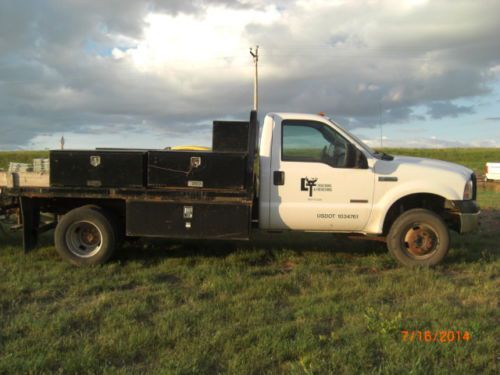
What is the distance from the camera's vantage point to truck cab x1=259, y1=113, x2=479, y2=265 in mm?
6289

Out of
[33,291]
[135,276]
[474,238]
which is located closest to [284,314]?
[135,276]

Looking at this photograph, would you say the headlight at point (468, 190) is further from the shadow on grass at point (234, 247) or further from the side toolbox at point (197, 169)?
the side toolbox at point (197, 169)

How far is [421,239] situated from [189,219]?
3087 mm

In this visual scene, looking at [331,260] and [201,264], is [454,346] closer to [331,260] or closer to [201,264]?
[331,260]

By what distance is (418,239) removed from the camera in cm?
636

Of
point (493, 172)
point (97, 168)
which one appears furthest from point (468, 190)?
point (493, 172)

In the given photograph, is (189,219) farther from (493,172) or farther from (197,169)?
(493,172)

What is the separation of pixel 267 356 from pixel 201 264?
298cm

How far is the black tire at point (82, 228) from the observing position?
6.29 m

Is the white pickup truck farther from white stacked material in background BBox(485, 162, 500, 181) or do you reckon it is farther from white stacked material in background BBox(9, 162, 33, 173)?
white stacked material in background BBox(485, 162, 500, 181)

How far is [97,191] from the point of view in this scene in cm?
620

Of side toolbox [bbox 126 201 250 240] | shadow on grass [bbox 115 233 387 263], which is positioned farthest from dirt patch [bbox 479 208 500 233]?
side toolbox [bbox 126 201 250 240]

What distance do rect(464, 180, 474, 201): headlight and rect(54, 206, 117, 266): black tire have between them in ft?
15.5
